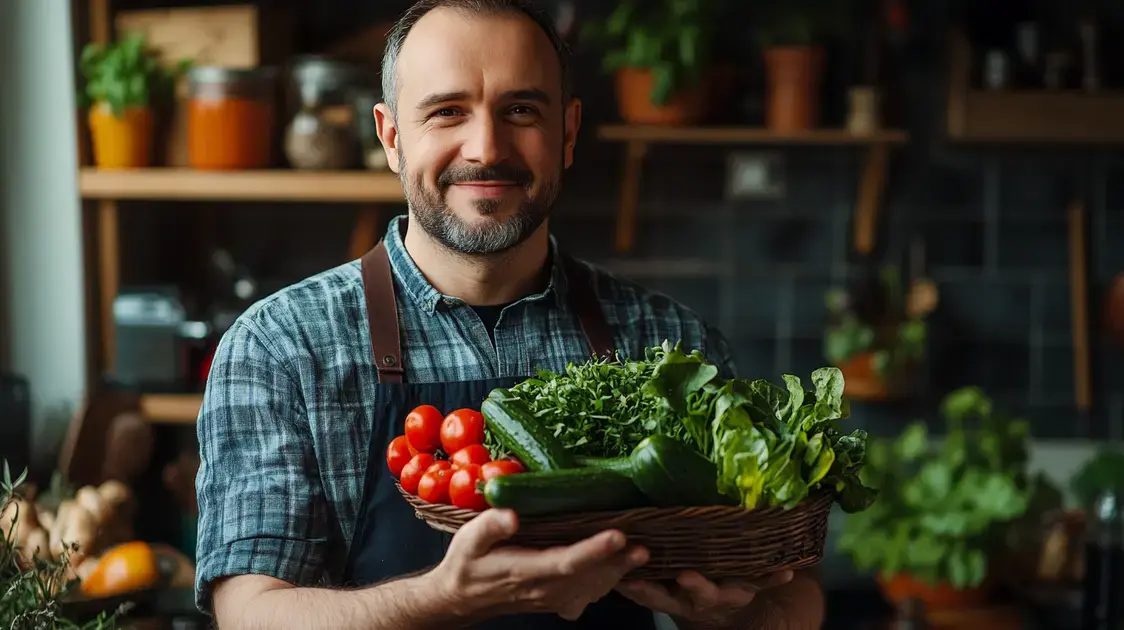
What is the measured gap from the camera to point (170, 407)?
2496mm

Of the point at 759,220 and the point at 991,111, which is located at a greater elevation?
the point at 991,111

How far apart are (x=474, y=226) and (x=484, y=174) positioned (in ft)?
0.21

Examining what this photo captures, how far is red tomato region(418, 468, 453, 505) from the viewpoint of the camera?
3.59ft

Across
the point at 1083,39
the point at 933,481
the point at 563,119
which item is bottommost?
the point at 933,481

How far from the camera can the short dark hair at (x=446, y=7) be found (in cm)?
140

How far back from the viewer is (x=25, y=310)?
253cm

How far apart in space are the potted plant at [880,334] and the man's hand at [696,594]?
1.87m

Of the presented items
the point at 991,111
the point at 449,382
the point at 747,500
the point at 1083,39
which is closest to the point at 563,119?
the point at 449,382

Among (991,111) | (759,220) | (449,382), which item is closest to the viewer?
(449,382)

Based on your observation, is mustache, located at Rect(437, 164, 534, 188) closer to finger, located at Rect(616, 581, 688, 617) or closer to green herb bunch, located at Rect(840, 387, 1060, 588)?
finger, located at Rect(616, 581, 688, 617)

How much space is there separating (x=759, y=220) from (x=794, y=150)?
19 centimetres

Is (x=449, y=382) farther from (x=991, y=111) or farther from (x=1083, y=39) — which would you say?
(x=1083, y=39)

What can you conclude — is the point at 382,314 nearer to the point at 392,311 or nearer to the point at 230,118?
the point at 392,311

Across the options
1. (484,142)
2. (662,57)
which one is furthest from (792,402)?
(662,57)
